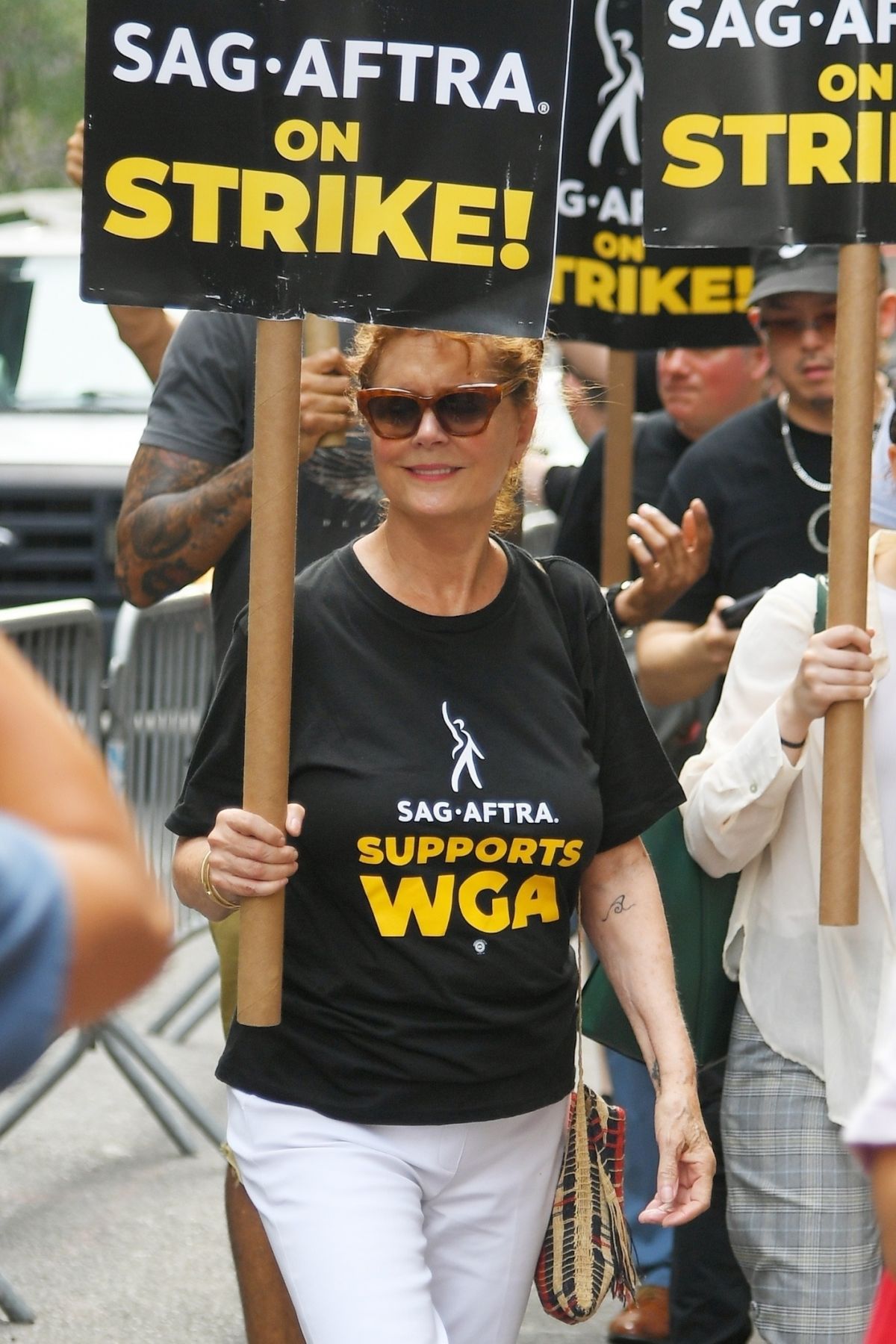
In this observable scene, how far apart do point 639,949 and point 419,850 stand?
1.51ft

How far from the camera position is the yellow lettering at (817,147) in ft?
11.0

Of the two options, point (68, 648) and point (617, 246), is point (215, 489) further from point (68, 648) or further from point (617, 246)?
point (68, 648)

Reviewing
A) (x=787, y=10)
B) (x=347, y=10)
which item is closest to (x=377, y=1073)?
(x=347, y=10)

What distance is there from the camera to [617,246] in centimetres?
500

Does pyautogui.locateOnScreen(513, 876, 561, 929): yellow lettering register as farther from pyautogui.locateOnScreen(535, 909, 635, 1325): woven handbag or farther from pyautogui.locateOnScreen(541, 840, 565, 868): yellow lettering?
pyautogui.locateOnScreen(535, 909, 635, 1325): woven handbag

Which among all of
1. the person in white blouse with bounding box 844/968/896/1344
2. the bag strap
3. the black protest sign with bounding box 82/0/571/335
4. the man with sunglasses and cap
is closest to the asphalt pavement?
the man with sunglasses and cap

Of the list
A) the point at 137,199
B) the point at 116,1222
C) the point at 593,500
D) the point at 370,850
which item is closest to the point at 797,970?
the point at 370,850

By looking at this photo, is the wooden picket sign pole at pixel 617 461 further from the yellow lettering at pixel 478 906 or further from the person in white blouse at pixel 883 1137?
the person in white blouse at pixel 883 1137

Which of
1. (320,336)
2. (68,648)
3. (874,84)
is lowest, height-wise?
(68,648)

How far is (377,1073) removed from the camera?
9.86 feet

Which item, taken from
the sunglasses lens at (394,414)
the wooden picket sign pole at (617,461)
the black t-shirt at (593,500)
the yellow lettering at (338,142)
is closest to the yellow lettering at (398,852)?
the sunglasses lens at (394,414)

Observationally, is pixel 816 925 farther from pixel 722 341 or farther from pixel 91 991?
pixel 91 991

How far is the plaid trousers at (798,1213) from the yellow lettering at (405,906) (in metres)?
0.86

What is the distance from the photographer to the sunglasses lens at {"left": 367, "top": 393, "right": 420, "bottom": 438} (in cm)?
310
